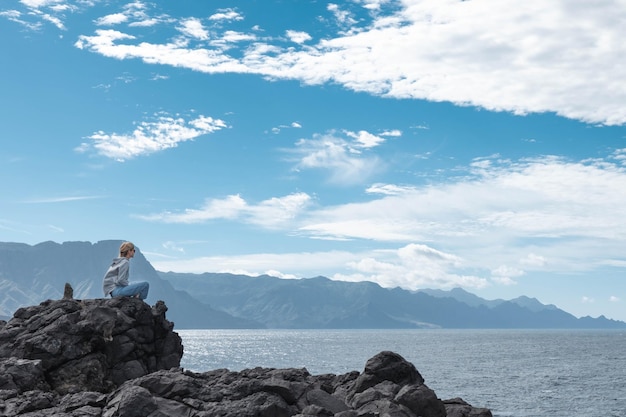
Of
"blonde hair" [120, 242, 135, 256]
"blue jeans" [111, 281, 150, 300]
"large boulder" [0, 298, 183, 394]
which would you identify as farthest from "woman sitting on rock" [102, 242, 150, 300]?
"large boulder" [0, 298, 183, 394]

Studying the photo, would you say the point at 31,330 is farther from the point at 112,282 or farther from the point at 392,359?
the point at 392,359

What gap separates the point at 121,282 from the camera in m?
30.7

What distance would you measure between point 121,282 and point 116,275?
45 cm

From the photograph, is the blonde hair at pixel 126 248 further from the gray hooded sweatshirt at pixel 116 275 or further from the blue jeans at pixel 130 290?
the blue jeans at pixel 130 290

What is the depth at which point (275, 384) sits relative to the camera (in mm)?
19672

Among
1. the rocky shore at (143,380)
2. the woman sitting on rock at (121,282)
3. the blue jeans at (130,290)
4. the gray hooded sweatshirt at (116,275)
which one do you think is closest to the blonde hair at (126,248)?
the woman sitting on rock at (121,282)

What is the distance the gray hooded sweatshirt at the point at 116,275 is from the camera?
2989 cm

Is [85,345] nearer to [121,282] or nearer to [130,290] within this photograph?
[121,282]

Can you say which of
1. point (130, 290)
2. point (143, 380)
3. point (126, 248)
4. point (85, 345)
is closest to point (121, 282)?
point (130, 290)

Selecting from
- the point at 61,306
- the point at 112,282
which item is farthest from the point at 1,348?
the point at 112,282

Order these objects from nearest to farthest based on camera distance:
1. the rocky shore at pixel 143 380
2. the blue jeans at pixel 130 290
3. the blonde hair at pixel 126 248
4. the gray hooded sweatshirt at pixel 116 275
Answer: the rocky shore at pixel 143 380 < the blonde hair at pixel 126 248 < the gray hooded sweatshirt at pixel 116 275 < the blue jeans at pixel 130 290

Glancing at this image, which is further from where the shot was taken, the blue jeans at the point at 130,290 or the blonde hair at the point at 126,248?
the blue jeans at the point at 130,290

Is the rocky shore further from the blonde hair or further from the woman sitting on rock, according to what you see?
the blonde hair

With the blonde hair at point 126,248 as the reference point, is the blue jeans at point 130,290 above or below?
below
